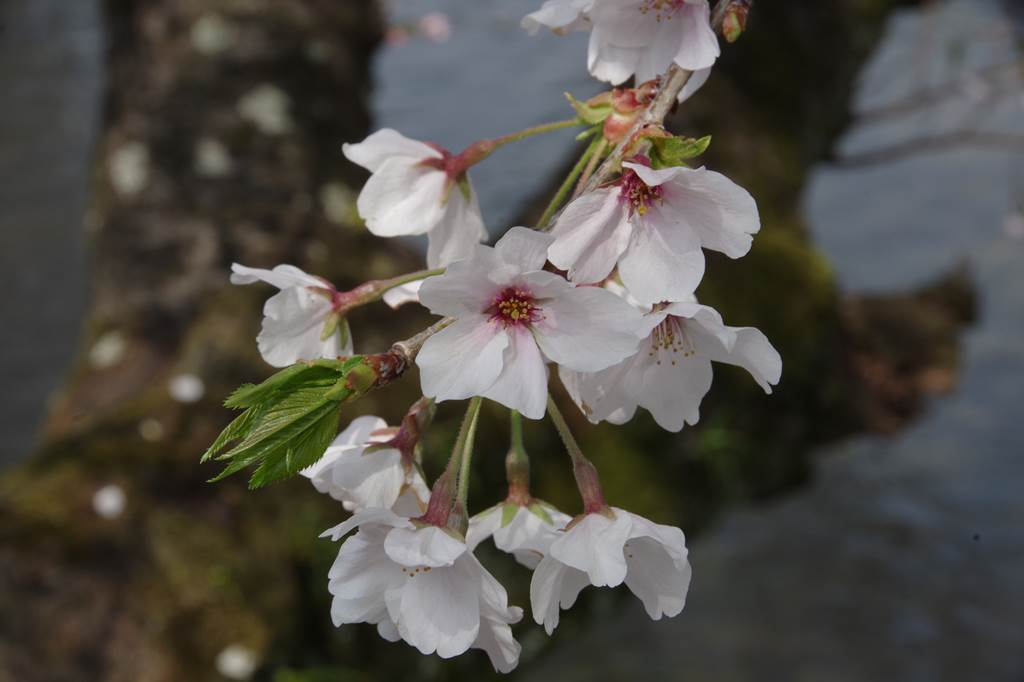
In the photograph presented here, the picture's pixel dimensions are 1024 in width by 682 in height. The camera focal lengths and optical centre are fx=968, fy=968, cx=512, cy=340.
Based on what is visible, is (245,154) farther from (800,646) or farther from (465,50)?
(465,50)

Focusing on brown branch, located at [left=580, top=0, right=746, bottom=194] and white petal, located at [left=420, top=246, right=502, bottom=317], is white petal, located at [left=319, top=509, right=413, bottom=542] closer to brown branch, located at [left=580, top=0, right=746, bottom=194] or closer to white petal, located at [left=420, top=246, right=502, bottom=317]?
white petal, located at [left=420, top=246, right=502, bottom=317]

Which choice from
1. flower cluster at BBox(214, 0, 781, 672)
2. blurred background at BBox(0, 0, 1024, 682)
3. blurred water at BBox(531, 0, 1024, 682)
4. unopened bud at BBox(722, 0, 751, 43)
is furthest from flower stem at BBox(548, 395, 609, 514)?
blurred water at BBox(531, 0, 1024, 682)

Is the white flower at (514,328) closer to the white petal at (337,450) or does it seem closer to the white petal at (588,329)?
the white petal at (588,329)

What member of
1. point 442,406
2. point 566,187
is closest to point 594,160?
point 566,187

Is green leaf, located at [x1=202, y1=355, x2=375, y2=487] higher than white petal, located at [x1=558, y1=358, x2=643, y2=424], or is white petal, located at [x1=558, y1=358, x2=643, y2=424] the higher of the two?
green leaf, located at [x1=202, y1=355, x2=375, y2=487]

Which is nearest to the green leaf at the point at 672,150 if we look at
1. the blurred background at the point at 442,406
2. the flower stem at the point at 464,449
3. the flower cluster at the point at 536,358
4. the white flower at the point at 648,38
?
the flower cluster at the point at 536,358
